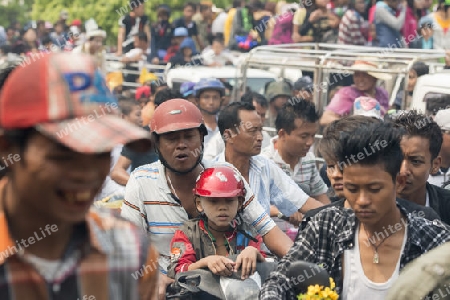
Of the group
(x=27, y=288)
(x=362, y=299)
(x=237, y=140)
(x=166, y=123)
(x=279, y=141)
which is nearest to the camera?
(x=27, y=288)

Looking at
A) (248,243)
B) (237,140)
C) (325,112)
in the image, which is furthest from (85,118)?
(325,112)

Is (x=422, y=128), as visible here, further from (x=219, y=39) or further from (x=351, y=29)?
(x=219, y=39)

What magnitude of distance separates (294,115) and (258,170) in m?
1.49

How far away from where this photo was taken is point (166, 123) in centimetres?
570

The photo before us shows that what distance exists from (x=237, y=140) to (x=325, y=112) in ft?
12.2

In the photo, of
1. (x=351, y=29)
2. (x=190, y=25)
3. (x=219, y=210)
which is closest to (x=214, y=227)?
(x=219, y=210)

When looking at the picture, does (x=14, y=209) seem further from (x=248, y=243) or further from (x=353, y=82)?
(x=353, y=82)

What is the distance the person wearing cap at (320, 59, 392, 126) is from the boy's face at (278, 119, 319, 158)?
2.29 meters

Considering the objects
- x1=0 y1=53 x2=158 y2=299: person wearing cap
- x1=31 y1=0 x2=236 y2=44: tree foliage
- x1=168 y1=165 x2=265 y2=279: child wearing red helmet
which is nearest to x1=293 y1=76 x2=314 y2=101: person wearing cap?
x1=168 y1=165 x2=265 y2=279: child wearing red helmet

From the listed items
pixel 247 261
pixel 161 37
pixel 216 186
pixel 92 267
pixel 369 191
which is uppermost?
pixel 92 267

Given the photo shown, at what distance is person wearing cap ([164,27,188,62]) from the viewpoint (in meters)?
17.1

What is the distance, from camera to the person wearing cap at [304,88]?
10.7 metres

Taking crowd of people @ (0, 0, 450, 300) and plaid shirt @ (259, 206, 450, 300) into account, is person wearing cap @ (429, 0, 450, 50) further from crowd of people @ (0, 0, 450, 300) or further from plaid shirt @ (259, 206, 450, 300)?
plaid shirt @ (259, 206, 450, 300)

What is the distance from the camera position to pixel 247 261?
5023 mm
